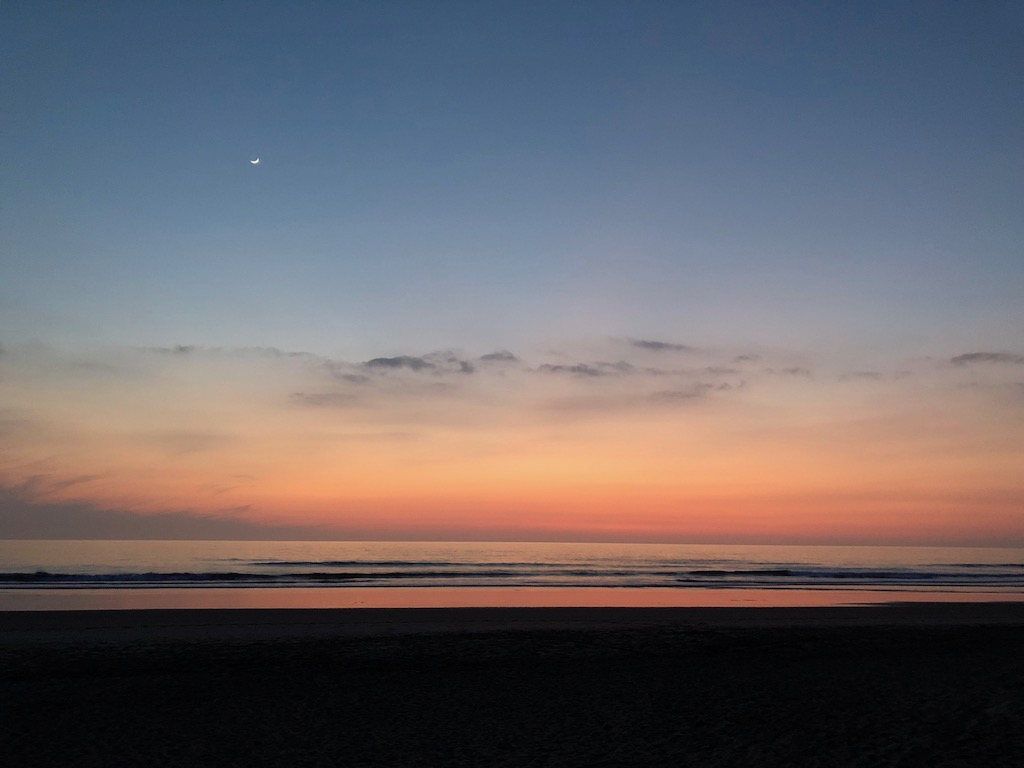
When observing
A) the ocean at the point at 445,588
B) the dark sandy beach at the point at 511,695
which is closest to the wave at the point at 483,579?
the ocean at the point at 445,588

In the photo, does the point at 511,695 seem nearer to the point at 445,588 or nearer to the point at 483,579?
the point at 445,588

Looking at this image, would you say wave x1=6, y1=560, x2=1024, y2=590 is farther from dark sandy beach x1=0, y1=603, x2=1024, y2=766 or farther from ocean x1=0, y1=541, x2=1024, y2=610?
dark sandy beach x1=0, y1=603, x2=1024, y2=766

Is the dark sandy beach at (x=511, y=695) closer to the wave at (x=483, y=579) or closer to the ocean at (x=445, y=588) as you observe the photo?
the ocean at (x=445, y=588)

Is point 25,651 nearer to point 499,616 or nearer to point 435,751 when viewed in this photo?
point 435,751

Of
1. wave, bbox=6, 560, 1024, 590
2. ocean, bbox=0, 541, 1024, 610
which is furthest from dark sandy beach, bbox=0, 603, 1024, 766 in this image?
wave, bbox=6, 560, 1024, 590

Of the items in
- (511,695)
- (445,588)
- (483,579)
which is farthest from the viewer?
(483,579)

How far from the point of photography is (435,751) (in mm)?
9266

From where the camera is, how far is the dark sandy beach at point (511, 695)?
29.6 ft

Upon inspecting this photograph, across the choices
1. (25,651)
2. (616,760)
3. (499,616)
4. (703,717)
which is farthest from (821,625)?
(25,651)

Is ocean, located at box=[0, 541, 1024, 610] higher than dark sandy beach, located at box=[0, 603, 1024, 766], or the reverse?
dark sandy beach, located at box=[0, 603, 1024, 766]

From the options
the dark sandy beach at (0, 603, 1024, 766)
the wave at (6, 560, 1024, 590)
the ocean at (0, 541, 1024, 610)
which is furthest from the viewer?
the wave at (6, 560, 1024, 590)

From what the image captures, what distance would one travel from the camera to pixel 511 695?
39.7 ft

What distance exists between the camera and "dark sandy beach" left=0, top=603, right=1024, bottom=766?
356 inches

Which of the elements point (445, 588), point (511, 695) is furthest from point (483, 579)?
point (511, 695)
